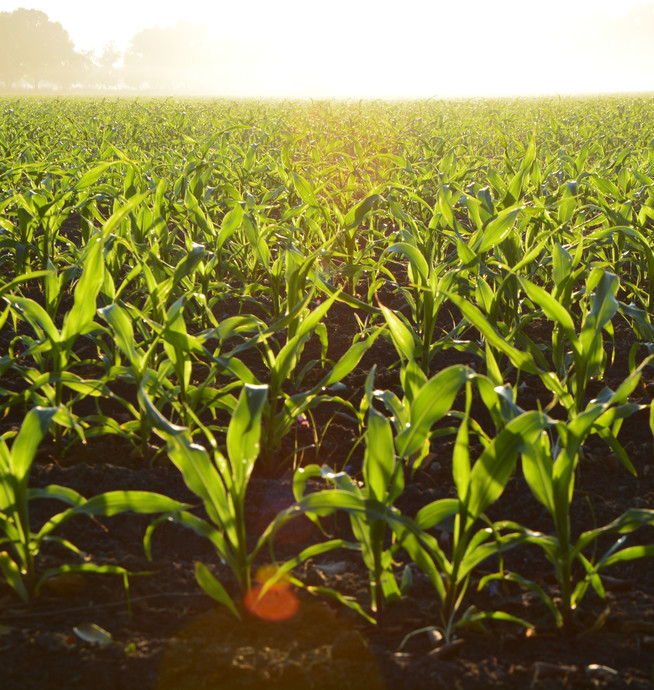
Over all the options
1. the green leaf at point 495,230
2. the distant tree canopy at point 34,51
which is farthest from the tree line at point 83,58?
the green leaf at point 495,230

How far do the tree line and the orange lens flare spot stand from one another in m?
84.5

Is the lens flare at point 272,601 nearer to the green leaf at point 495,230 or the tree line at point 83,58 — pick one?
the green leaf at point 495,230

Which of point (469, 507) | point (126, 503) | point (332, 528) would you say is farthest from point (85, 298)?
point (469, 507)

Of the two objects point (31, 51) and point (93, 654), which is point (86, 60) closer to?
point (31, 51)

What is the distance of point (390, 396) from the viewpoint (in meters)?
1.63

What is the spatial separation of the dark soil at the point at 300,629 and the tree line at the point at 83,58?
277ft

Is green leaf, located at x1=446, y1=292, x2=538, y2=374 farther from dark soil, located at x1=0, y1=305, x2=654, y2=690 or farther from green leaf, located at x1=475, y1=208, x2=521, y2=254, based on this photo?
green leaf, located at x1=475, y1=208, x2=521, y2=254

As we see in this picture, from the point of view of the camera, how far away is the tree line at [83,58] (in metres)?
75.2

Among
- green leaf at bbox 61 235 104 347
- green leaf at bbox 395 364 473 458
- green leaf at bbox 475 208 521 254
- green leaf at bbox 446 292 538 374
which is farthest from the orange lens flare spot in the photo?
green leaf at bbox 475 208 521 254

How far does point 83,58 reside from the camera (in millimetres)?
84875

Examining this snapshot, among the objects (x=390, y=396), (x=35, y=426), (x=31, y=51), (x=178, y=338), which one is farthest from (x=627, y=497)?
(x=31, y=51)

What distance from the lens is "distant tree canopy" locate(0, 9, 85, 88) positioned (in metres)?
74.3

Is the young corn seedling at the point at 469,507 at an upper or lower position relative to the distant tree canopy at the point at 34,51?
lower

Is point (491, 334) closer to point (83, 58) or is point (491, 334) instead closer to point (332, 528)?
point (332, 528)
